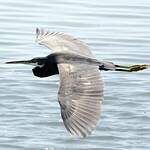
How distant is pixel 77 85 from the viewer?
542 centimetres

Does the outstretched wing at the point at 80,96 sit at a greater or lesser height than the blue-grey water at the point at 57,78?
greater

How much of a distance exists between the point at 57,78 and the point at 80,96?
4.26m

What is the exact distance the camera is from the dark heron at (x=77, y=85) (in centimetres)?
504

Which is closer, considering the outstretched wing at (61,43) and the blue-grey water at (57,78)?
the outstretched wing at (61,43)

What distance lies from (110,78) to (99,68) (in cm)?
373

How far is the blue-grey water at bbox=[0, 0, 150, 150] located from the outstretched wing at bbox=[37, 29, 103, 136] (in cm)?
174

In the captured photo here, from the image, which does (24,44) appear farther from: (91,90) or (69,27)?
(91,90)

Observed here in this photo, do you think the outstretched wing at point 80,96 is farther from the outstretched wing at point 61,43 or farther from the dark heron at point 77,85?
the outstretched wing at point 61,43

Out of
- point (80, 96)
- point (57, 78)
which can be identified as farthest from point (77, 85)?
point (57, 78)

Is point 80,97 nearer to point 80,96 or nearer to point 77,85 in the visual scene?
point 80,96

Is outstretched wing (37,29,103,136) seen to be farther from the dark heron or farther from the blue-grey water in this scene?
the blue-grey water

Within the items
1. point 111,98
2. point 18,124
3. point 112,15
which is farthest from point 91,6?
point 18,124

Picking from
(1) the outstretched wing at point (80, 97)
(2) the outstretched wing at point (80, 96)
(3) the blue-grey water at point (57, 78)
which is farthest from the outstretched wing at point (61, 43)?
(3) the blue-grey water at point (57, 78)

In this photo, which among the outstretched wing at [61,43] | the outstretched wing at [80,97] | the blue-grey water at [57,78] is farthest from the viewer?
the blue-grey water at [57,78]
